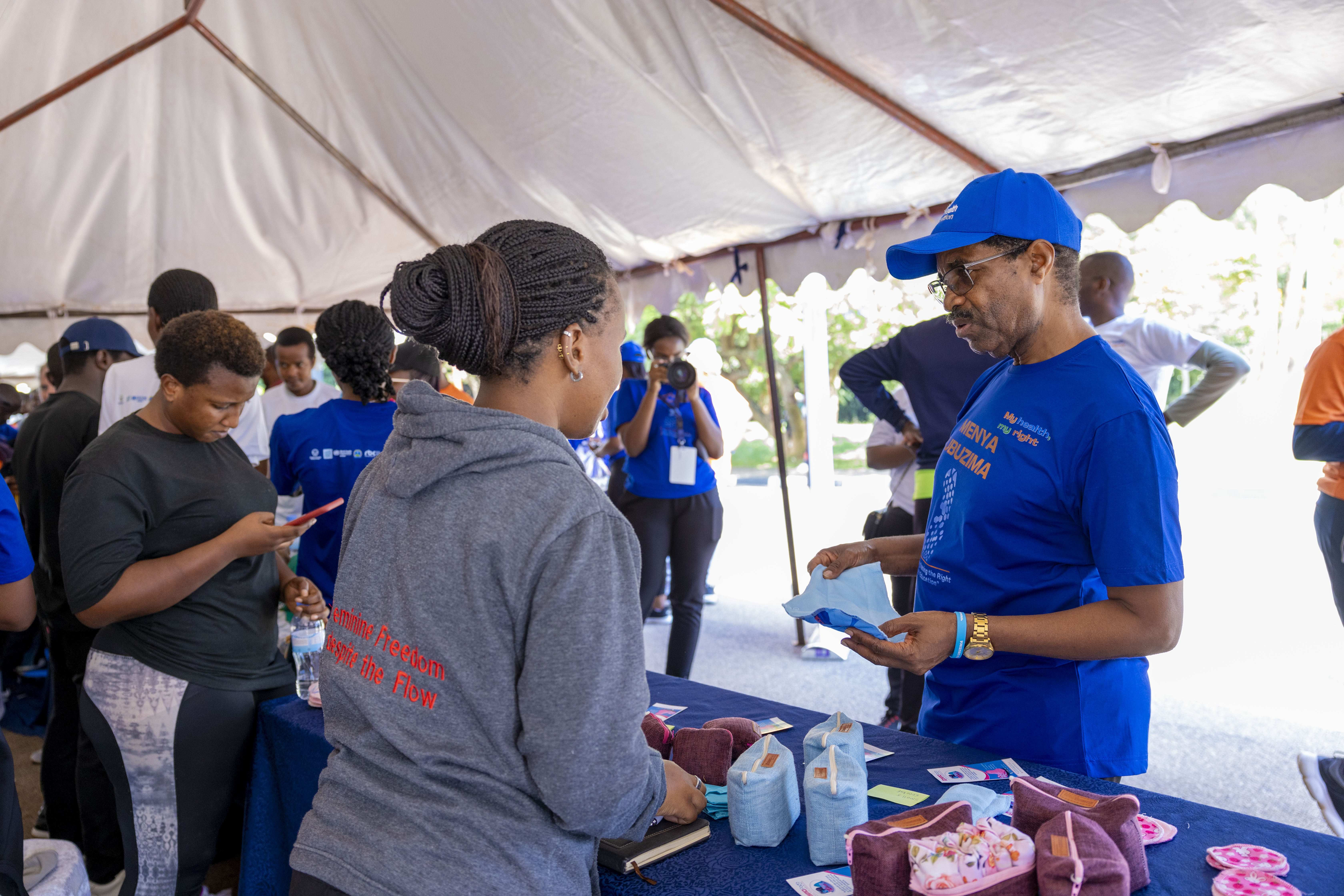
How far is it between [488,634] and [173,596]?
1278mm

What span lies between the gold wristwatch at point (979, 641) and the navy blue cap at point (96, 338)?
9.67 ft

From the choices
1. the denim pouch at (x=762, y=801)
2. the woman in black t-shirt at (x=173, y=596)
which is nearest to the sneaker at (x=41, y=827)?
the woman in black t-shirt at (x=173, y=596)

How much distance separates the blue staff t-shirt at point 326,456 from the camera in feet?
8.42

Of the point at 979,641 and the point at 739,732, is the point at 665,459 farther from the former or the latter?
the point at 979,641

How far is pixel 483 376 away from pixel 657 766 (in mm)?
513

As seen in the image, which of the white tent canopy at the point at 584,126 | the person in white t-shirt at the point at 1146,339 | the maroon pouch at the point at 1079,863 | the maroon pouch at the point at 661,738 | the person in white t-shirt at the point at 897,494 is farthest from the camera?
the person in white t-shirt at the point at 897,494

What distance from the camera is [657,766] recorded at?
3.43 feet

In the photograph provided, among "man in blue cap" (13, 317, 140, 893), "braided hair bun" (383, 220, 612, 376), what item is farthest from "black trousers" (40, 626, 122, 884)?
"braided hair bun" (383, 220, 612, 376)

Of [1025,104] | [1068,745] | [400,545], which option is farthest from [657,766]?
[1025,104]

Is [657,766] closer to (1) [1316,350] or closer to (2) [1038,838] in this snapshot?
(2) [1038,838]

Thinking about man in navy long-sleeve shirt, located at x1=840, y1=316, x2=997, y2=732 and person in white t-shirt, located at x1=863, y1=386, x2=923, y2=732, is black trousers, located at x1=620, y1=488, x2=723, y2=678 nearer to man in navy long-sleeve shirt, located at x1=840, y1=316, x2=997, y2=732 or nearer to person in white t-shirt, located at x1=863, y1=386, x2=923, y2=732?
person in white t-shirt, located at x1=863, y1=386, x2=923, y2=732

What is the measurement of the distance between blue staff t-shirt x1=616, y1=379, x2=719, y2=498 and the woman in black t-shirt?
6.84ft

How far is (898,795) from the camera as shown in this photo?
141 cm

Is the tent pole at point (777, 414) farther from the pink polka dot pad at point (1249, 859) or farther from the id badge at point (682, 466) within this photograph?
the pink polka dot pad at point (1249, 859)
